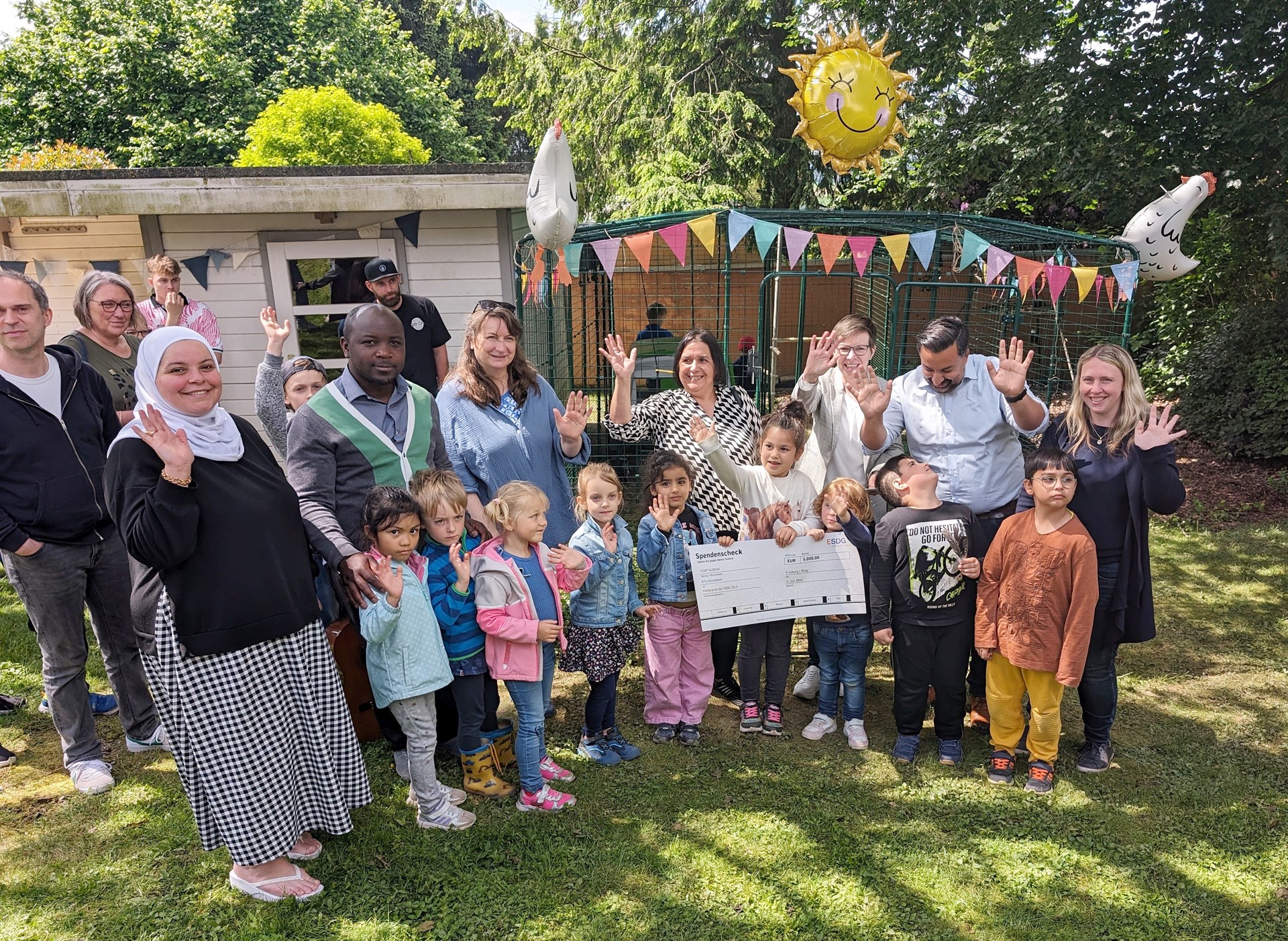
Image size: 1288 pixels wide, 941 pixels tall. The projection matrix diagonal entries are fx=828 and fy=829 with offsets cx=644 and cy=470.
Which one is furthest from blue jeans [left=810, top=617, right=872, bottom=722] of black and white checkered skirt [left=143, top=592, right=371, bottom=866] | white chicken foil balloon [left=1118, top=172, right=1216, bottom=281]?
white chicken foil balloon [left=1118, top=172, right=1216, bottom=281]

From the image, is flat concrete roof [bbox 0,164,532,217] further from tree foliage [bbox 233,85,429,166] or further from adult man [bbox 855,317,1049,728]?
tree foliage [bbox 233,85,429,166]

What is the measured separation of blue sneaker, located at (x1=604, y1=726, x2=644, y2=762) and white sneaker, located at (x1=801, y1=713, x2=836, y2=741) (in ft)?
2.51

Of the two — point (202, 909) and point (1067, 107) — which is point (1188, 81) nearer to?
point (1067, 107)

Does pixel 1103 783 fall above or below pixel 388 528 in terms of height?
below

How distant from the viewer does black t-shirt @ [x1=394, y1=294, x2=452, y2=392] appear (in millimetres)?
4902

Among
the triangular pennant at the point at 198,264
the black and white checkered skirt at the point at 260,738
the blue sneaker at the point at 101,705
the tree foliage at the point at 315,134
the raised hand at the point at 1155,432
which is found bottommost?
the blue sneaker at the point at 101,705

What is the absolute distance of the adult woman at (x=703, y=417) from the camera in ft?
12.3

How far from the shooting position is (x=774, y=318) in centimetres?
659

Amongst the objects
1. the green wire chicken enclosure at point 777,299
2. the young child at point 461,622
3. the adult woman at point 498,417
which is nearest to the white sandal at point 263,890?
the young child at point 461,622

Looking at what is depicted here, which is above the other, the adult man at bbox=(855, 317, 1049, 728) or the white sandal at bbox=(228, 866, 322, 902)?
the adult man at bbox=(855, 317, 1049, 728)

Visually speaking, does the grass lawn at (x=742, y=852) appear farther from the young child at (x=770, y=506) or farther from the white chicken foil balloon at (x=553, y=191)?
the white chicken foil balloon at (x=553, y=191)

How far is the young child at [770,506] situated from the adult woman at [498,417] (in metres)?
0.66

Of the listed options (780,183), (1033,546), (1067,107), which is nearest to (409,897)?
(1033,546)

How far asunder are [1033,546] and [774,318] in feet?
12.1
